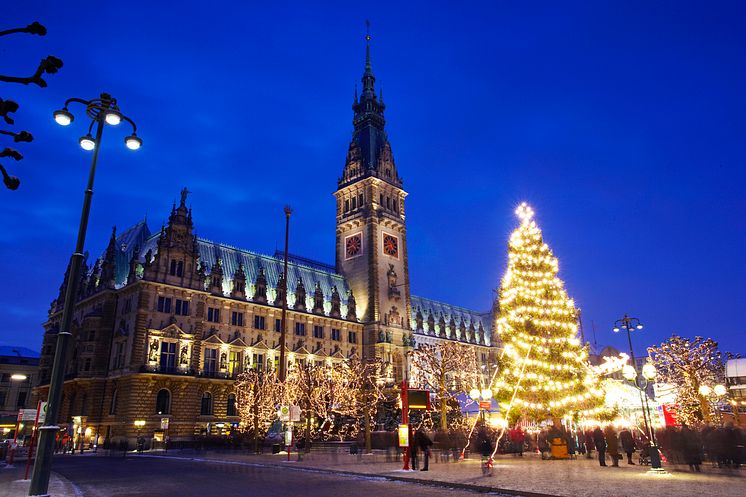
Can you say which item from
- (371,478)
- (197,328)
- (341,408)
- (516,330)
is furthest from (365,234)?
(371,478)

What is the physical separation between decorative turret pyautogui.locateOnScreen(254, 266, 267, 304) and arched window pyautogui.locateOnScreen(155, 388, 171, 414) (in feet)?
56.9

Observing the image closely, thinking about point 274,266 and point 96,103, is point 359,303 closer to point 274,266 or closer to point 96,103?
point 274,266

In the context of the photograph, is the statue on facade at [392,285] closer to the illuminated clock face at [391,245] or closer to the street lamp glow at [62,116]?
the illuminated clock face at [391,245]

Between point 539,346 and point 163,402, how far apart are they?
42.6 meters

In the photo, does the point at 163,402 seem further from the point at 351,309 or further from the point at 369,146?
the point at 369,146

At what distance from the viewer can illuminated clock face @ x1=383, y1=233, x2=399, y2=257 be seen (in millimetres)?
87625

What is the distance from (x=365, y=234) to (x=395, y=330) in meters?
16.6

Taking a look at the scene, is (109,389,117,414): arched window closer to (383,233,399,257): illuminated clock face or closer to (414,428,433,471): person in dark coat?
(414,428,433,471): person in dark coat

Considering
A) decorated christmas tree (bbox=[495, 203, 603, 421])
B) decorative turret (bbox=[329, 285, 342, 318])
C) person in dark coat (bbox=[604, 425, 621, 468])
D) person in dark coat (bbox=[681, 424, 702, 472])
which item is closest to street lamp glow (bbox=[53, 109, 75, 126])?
person in dark coat (bbox=[604, 425, 621, 468])

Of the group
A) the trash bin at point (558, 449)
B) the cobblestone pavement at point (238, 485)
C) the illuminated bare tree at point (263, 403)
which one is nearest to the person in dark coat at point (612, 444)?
the trash bin at point (558, 449)

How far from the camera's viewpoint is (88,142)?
544 inches

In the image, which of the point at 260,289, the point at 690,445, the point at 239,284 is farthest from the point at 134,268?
the point at 690,445

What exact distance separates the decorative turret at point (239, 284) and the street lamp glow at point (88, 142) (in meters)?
55.4

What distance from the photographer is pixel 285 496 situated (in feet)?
50.1
